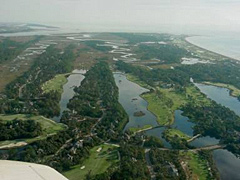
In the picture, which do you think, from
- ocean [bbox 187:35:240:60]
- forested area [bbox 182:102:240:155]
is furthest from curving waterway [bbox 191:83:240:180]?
ocean [bbox 187:35:240:60]

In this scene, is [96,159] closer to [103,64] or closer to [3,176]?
[3,176]

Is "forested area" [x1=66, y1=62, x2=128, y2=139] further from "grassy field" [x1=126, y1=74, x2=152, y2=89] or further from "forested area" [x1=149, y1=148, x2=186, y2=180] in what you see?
"forested area" [x1=149, y1=148, x2=186, y2=180]

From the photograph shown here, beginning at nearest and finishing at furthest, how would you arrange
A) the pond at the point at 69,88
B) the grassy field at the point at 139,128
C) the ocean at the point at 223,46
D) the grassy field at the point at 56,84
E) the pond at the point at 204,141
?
1. the pond at the point at 204,141
2. the grassy field at the point at 139,128
3. the pond at the point at 69,88
4. the grassy field at the point at 56,84
5. the ocean at the point at 223,46

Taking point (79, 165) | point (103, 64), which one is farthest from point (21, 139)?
point (103, 64)

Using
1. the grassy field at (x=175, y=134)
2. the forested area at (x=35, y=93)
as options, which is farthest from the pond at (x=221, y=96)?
the forested area at (x=35, y=93)

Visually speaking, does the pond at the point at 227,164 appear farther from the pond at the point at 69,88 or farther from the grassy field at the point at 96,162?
the pond at the point at 69,88

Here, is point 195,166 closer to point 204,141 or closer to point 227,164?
point 227,164
